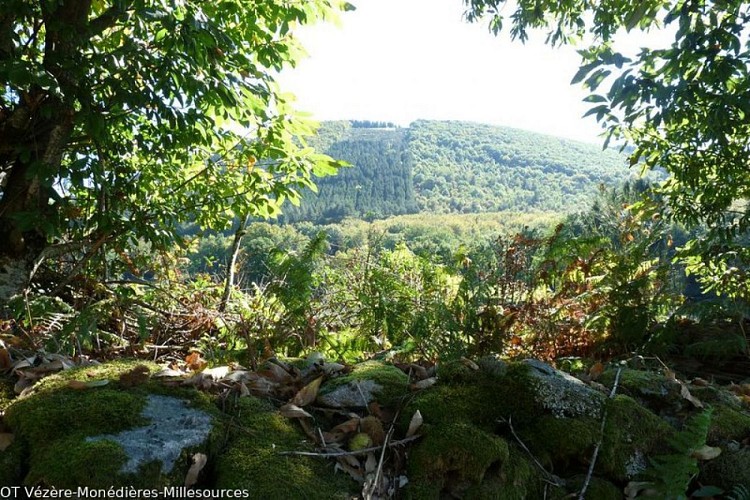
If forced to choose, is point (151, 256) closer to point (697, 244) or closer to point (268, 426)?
point (268, 426)

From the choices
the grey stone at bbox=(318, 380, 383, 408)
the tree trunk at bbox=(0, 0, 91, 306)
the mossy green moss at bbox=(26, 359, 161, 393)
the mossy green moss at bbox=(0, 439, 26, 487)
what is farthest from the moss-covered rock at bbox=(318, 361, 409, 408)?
the tree trunk at bbox=(0, 0, 91, 306)

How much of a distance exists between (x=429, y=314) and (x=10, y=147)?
327 cm

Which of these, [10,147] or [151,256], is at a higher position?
[10,147]

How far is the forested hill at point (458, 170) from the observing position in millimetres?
140500

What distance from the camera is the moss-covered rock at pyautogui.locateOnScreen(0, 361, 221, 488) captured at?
4.69ft

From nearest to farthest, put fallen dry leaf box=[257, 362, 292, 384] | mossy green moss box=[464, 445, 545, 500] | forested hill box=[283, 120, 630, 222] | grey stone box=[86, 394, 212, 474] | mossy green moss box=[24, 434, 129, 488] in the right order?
1. mossy green moss box=[24, 434, 129, 488]
2. grey stone box=[86, 394, 212, 474]
3. mossy green moss box=[464, 445, 545, 500]
4. fallen dry leaf box=[257, 362, 292, 384]
5. forested hill box=[283, 120, 630, 222]

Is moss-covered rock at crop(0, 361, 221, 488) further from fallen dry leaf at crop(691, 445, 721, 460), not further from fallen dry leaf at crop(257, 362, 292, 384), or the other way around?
fallen dry leaf at crop(691, 445, 721, 460)

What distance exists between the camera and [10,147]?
3508 mm

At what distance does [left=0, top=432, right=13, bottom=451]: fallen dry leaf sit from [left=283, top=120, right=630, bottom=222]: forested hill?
368 feet

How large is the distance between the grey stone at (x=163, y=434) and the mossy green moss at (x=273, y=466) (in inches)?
4.9

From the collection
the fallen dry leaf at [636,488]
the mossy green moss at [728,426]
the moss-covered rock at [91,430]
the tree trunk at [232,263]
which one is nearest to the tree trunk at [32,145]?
the tree trunk at [232,263]

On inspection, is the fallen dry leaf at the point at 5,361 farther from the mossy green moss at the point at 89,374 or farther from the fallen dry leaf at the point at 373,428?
the fallen dry leaf at the point at 373,428

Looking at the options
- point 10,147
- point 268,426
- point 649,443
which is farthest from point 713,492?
point 10,147

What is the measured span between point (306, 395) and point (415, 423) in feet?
1.60
